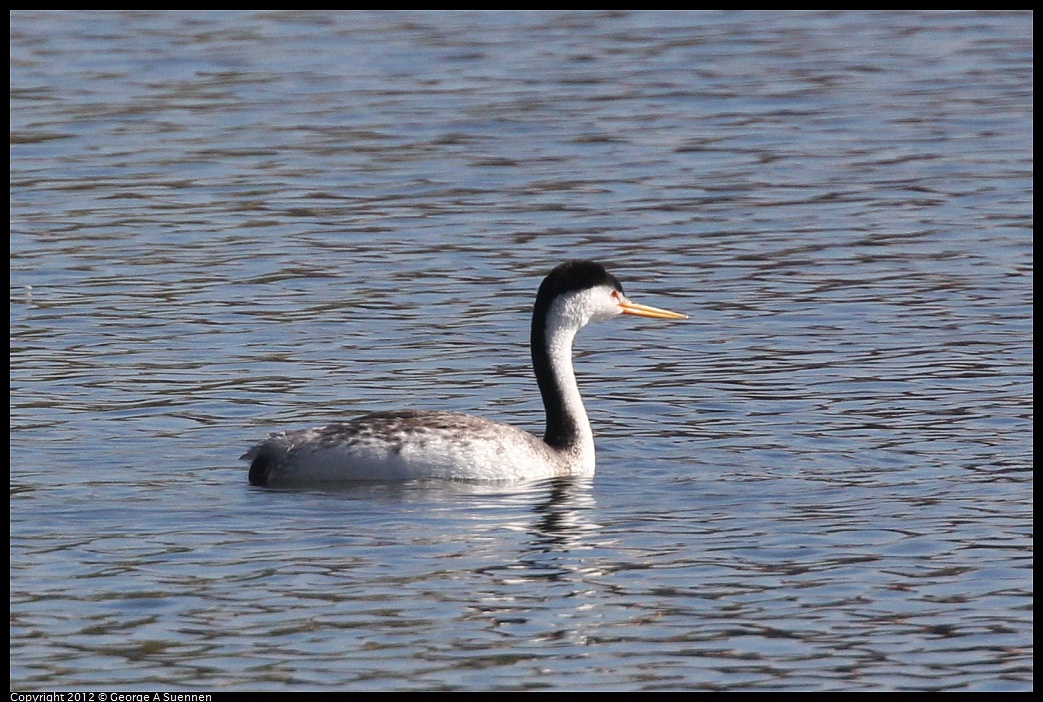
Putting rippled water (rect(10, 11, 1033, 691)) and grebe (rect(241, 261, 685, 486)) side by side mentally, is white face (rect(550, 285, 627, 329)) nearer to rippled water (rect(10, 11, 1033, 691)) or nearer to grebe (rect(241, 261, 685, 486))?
grebe (rect(241, 261, 685, 486))

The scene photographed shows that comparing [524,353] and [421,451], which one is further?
[524,353]

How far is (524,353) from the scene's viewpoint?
17.7m

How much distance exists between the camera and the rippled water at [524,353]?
35.7ft

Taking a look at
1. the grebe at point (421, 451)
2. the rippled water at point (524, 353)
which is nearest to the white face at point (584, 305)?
the grebe at point (421, 451)

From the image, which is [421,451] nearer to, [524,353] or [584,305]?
[584,305]

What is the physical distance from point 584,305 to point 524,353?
299cm

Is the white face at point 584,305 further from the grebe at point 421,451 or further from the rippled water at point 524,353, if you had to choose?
the rippled water at point 524,353

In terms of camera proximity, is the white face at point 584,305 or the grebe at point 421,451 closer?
the grebe at point 421,451

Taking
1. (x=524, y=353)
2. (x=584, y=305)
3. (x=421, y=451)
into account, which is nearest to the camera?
(x=421, y=451)

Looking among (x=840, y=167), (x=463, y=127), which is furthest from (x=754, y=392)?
(x=463, y=127)

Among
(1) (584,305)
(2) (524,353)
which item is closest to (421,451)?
(1) (584,305)

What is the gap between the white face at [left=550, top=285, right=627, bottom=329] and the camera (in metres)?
14.8

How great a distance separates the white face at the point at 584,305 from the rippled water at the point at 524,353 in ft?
3.23

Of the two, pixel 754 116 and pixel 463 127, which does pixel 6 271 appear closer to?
pixel 463 127
